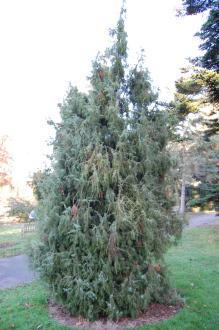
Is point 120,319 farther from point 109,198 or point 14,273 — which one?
point 14,273

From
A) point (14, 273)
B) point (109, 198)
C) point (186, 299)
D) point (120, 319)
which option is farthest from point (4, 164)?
point (120, 319)

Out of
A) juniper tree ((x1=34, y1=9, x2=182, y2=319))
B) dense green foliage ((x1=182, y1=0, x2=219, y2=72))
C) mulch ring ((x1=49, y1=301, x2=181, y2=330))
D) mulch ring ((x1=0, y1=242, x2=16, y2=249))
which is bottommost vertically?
mulch ring ((x1=0, y1=242, x2=16, y2=249))

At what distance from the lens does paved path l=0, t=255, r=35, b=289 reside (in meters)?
7.20

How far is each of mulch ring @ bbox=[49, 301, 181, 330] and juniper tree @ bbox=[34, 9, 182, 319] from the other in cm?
11

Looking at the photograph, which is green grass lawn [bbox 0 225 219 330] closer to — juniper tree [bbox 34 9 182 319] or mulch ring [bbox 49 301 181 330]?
mulch ring [bbox 49 301 181 330]

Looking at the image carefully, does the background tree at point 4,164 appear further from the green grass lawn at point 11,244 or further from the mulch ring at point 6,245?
the mulch ring at point 6,245

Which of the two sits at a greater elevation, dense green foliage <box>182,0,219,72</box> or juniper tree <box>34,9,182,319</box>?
dense green foliage <box>182,0,219,72</box>

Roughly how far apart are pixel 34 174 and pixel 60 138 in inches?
31.5

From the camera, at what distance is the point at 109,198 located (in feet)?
15.3

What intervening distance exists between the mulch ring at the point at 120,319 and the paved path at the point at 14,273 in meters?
1.69

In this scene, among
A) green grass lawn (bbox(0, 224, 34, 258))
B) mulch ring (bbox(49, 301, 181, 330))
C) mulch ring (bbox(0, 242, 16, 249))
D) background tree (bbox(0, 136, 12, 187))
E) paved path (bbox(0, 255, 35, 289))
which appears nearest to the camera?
mulch ring (bbox(49, 301, 181, 330))

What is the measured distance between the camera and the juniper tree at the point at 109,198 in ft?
14.9

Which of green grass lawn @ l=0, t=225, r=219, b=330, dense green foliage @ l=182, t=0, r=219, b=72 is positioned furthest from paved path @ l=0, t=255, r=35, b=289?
dense green foliage @ l=182, t=0, r=219, b=72

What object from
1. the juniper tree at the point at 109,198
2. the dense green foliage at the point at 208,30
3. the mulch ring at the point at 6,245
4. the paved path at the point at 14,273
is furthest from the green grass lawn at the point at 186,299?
the dense green foliage at the point at 208,30
